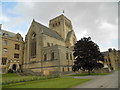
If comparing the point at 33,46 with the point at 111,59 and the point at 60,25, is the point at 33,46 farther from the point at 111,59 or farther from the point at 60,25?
the point at 111,59

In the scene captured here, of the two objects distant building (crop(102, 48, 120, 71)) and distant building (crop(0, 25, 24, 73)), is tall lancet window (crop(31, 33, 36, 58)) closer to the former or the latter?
distant building (crop(0, 25, 24, 73))

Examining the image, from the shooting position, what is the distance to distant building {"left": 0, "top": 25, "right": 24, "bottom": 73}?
133 ft

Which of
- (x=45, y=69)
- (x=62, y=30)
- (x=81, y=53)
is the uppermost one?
(x=62, y=30)

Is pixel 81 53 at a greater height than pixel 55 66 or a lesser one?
greater

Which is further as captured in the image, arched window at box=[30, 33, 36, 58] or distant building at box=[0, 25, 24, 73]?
arched window at box=[30, 33, 36, 58]

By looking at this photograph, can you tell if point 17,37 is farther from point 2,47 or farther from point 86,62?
point 86,62

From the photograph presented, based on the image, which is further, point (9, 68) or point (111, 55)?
point (111, 55)

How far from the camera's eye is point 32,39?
46781mm

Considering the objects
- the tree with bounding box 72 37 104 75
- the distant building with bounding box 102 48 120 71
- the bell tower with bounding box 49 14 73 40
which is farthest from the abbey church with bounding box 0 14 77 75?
the distant building with bounding box 102 48 120 71

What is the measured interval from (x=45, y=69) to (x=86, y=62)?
49.9 ft

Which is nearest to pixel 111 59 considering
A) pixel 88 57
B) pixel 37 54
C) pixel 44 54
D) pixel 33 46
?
pixel 88 57

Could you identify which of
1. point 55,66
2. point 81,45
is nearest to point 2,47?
point 55,66

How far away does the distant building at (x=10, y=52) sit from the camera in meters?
40.4

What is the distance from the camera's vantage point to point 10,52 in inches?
1704
